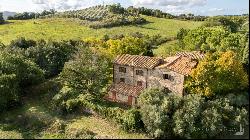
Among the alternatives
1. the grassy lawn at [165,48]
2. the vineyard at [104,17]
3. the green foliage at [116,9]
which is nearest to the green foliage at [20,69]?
the grassy lawn at [165,48]

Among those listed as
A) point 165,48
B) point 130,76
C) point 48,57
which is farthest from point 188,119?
point 165,48

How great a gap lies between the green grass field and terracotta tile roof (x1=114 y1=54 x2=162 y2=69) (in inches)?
1799

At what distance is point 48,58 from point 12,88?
2058 centimetres

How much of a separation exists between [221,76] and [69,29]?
7772cm

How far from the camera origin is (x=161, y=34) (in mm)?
127562

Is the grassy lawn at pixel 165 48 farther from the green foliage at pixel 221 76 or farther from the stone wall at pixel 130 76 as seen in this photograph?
the green foliage at pixel 221 76

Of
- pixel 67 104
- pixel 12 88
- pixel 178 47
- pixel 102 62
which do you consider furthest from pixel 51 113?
pixel 178 47

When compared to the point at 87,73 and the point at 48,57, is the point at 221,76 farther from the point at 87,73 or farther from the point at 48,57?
the point at 48,57

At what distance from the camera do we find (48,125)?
6178cm

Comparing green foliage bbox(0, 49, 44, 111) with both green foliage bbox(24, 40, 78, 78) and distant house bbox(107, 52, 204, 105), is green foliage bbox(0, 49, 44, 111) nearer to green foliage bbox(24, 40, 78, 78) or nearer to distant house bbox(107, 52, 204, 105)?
green foliage bbox(24, 40, 78, 78)

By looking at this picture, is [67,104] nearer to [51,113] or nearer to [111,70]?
[51,113]

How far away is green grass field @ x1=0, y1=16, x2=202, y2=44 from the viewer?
118375 millimetres

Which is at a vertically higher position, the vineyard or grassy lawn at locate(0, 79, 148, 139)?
the vineyard

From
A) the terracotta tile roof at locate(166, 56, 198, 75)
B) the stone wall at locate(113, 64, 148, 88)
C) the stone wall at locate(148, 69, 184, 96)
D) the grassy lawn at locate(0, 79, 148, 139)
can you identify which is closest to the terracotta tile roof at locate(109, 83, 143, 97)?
the stone wall at locate(113, 64, 148, 88)
